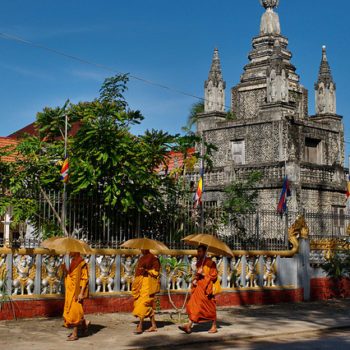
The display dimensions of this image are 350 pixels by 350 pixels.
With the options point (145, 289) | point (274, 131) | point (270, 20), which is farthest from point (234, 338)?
point (270, 20)

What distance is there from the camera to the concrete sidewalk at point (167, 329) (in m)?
11.3

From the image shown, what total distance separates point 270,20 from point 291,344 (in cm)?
2272

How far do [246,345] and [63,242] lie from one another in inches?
141

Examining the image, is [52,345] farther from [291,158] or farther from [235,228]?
[291,158]

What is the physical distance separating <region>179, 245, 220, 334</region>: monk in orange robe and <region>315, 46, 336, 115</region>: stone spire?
19401mm

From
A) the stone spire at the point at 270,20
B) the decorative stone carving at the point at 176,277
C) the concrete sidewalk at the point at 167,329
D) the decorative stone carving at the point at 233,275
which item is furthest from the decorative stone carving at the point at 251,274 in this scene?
the stone spire at the point at 270,20

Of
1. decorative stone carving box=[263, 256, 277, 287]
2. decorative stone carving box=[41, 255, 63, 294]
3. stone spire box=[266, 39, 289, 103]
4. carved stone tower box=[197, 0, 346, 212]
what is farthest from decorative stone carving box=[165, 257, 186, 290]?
stone spire box=[266, 39, 289, 103]

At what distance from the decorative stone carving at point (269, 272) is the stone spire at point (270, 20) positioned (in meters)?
16.0

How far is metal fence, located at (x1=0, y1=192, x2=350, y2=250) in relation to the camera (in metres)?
15.0

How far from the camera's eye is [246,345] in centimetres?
1151

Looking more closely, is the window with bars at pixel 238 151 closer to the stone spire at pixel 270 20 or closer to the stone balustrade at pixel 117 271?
the stone spire at pixel 270 20

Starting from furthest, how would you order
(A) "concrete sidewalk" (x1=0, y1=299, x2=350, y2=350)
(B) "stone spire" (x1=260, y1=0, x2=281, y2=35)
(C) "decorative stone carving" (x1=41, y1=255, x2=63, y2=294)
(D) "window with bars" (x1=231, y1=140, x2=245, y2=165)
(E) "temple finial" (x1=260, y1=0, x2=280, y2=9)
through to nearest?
(E) "temple finial" (x1=260, y1=0, x2=280, y2=9)
(B) "stone spire" (x1=260, y1=0, x2=281, y2=35)
(D) "window with bars" (x1=231, y1=140, x2=245, y2=165)
(C) "decorative stone carving" (x1=41, y1=255, x2=63, y2=294)
(A) "concrete sidewalk" (x1=0, y1=299, x2=350, y2=350)

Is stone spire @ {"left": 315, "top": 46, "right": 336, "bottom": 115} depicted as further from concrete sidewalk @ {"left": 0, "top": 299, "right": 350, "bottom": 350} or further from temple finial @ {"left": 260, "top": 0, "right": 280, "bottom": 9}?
concrete sidewalk @ {"left": 0, "top": 299, "right": 350, "bottom": 350}

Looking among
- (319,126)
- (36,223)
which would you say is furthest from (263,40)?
(36,223)
